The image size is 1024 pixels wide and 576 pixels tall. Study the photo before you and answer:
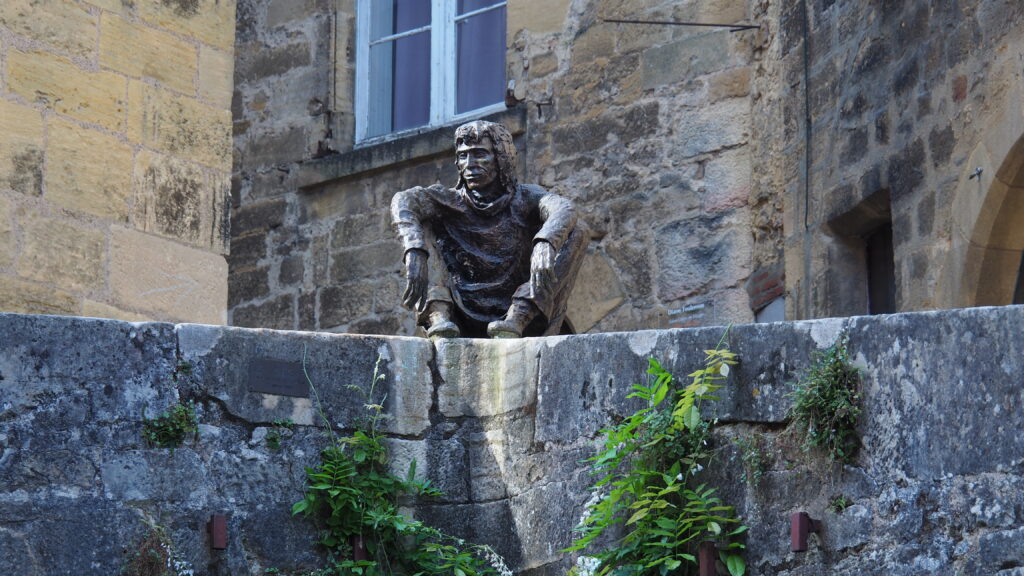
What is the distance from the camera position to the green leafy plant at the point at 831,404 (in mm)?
5984

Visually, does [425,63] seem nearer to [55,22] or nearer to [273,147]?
[273,147]

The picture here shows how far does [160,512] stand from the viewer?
652 cm

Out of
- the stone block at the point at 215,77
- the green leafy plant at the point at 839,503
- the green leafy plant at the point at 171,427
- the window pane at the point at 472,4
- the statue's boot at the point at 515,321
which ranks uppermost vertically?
the window pane at the point at 472,4

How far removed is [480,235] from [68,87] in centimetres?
169

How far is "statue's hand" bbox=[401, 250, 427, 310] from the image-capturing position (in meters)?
7.50

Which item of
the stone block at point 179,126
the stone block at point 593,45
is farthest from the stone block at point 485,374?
the stone block at point 593,45

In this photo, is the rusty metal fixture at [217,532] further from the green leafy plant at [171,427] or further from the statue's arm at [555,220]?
the statue's arm at [555,220]

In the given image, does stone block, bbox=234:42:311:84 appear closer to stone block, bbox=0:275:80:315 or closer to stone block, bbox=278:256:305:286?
stone block, bbox=278:256:305:286

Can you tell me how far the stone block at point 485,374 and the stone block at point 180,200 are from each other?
1.66 m

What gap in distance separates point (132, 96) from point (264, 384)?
202cm

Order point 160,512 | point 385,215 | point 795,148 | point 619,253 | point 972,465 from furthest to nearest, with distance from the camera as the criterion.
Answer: point 385,215
point 619,253
point 795,148
point 160,512
point 972,465

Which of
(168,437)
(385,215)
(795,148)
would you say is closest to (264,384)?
(168,437)

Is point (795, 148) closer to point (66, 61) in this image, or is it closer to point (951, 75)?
point (951, 75)

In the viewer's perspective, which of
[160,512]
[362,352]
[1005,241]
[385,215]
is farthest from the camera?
[385,215]
